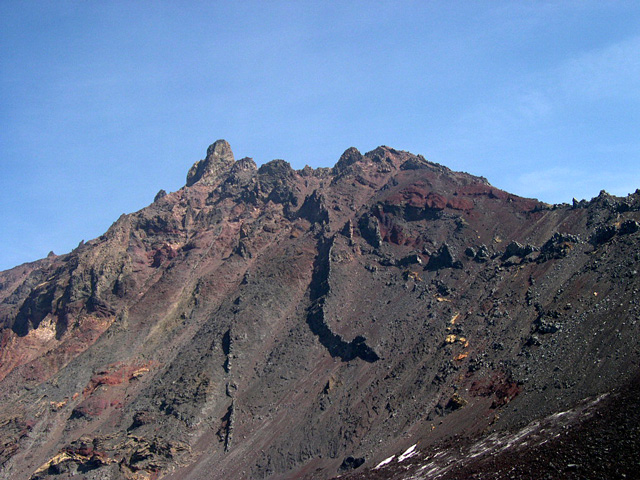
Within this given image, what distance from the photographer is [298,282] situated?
12519 cm

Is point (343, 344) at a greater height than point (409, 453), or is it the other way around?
point (343, 344)

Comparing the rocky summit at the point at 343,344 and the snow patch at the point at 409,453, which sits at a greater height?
the rocky summit at the point at 343,344

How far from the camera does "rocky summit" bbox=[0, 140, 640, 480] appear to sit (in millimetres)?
59000

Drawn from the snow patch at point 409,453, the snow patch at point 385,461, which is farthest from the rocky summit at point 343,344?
the snow patch at point 409,453

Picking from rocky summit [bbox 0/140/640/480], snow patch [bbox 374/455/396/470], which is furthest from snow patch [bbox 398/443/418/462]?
snow patch [bbox 374/455/396/470]

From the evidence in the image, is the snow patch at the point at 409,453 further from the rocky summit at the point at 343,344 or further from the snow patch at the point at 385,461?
the snow patch at the point at 385,461

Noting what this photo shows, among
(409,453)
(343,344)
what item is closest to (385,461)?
(409,453)

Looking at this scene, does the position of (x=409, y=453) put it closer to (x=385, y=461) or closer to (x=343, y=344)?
(x=385, y=461)

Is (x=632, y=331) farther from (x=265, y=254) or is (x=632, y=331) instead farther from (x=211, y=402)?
(x=265, y=254)

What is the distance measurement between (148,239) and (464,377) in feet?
353

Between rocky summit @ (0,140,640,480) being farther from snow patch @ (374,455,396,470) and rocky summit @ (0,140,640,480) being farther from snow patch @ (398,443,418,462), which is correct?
snow patch @ (398,443,418,462)

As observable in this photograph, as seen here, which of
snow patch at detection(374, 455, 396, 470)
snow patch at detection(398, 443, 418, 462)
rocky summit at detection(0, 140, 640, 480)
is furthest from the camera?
snow patch at detection(374, 455, 396, 470)

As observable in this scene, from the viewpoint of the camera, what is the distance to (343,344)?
9912 cm

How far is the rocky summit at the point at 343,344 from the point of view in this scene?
59000 millimetres
